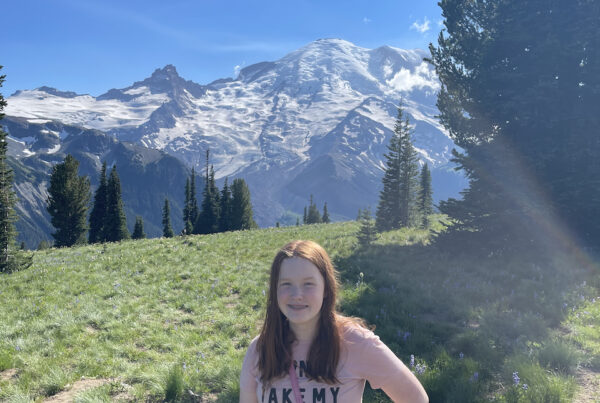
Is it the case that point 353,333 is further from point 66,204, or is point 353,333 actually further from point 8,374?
point 66,204

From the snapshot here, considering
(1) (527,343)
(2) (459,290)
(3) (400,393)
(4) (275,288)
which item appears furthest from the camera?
(2) (459,290)

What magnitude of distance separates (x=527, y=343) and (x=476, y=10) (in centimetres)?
1553

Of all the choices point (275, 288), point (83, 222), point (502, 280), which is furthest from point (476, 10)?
point (83, 222)

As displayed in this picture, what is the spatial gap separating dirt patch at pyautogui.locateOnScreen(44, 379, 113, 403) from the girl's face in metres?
5.14

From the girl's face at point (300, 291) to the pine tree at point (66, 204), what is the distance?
209ft

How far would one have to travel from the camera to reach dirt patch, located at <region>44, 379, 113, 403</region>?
6083 millimetres

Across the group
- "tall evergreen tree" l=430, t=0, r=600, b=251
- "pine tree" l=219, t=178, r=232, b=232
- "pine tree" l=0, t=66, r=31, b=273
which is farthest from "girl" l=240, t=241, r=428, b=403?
"pine tree" l=219, t=178, r=232, b=232

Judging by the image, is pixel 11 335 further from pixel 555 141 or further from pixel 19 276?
pixel 555 141

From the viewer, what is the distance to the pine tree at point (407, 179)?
121ft

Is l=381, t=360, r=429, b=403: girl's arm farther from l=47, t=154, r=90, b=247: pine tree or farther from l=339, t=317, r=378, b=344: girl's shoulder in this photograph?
l=47, t=154, r=90, b=247: pine tree

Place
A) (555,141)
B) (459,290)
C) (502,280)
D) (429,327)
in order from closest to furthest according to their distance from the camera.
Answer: (429,327) < (459,290) < (502,280) < (555,141)

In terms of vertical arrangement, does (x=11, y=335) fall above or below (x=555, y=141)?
below

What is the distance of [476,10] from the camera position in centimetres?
1659

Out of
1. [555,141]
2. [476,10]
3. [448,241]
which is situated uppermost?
[476,10]
